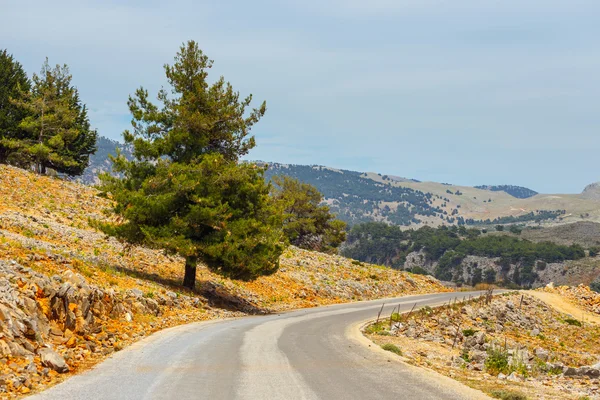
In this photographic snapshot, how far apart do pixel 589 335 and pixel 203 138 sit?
109ft

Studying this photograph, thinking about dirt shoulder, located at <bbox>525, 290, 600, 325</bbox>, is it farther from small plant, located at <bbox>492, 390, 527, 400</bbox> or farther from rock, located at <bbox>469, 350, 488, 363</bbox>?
small plant, located at <bbox>492, 390, 527, 400</bbox>

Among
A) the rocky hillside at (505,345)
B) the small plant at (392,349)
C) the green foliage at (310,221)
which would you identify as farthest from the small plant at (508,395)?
the green foliage at (310,221)

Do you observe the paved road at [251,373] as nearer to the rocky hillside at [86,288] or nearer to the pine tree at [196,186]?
the rocky hillside at [86,288]

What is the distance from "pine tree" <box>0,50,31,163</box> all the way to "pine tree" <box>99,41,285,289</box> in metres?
32.6

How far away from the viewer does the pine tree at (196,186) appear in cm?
2448

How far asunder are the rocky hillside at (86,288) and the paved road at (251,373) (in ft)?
3.49

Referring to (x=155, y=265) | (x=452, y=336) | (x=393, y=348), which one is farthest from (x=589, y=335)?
(x=155, y=265)

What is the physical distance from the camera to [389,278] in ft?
176

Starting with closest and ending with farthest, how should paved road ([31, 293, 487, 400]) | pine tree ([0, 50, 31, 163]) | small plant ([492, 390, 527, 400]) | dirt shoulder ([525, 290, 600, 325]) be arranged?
paved road ([31, 293, 487, 400]) < small plant ([492, 390, 527, 400]) < dirt shoulder ([525, 290, 600, 325]) < pine tree ([0, 50, 31, 163])

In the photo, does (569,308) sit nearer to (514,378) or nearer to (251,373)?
(514,378)

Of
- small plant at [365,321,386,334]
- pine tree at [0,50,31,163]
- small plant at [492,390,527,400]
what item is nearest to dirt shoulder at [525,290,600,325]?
small plant at [365,321,386,334]

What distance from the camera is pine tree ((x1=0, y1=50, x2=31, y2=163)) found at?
53844 mm

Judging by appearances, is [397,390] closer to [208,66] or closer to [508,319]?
[208,66]

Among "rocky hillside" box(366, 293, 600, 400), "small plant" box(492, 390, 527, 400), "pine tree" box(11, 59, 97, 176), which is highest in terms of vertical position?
"pine tree" box(11, 59, 97, 176)
